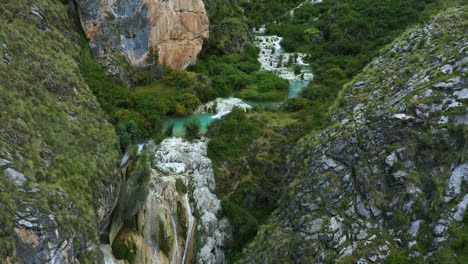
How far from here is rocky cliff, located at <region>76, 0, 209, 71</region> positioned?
28578mm

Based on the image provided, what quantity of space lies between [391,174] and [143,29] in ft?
84.4

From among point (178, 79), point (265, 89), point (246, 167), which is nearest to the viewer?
point (246, 167)

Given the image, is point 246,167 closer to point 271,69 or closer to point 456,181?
point 456,181

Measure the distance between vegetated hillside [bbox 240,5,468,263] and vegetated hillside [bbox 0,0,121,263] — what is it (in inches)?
355

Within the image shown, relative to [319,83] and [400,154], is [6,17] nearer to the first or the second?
[400,154]

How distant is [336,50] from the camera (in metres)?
44.5

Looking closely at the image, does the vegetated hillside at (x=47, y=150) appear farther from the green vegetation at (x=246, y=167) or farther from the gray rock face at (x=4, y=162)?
the green vegetation at (x=246, y=167)

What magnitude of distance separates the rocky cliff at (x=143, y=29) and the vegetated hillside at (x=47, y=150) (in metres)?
4.39

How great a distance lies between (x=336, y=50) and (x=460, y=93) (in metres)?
31.6

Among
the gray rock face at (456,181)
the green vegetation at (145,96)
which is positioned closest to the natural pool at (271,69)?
the green vegetation at (145,96)

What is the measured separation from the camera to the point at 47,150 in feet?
47.2

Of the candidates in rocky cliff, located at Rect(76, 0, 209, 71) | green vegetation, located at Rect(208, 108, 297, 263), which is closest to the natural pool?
green vegetation, located at Rect(208, 108, 297, 263)

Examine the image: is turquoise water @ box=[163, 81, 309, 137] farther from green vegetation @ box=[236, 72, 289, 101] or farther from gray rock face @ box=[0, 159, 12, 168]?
gray rock face @ box=[0, 159, 12, 168]

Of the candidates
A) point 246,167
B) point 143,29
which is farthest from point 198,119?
point 143,29
